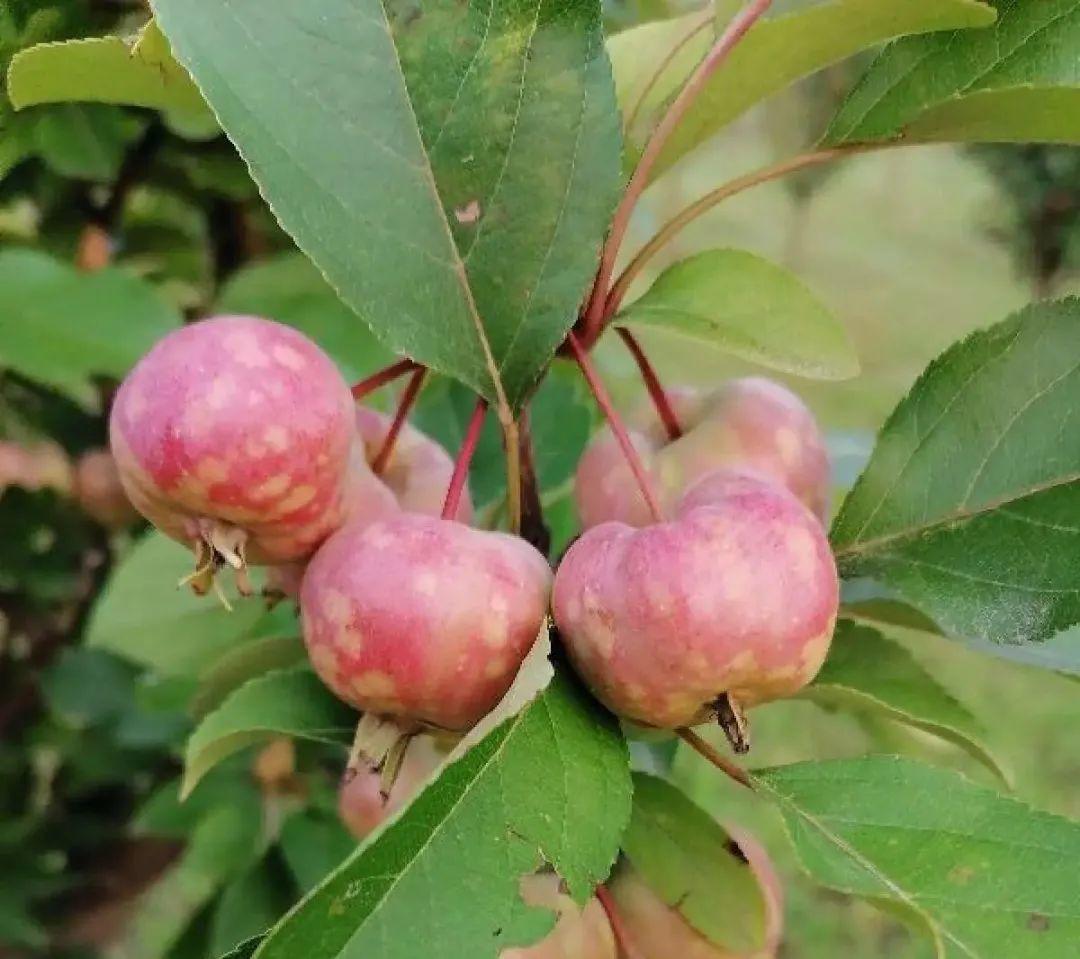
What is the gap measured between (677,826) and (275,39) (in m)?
0.42

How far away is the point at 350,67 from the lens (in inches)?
22.3

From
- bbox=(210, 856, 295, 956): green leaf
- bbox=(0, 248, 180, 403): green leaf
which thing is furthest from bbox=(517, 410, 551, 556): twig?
bbox=(210, 856, 295, 956): green leaf

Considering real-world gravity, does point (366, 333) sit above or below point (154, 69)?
below

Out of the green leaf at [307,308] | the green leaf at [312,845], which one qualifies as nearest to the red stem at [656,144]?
the green leaf at [307,308]

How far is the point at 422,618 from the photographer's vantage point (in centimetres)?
54

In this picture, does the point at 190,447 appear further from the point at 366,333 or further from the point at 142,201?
the point at 142,201

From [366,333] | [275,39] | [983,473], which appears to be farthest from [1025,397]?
[366,333]

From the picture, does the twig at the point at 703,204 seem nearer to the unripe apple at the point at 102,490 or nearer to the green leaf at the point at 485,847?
the green leaf at the point at 485,847

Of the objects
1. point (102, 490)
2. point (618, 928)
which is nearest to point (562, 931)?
point (618, 928)

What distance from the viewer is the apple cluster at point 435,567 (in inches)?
20.8

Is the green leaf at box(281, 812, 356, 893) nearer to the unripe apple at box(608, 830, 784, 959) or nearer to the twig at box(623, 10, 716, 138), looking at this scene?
the unripe apple at box(608, 830, 784, 959)

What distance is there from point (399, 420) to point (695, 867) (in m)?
0.27

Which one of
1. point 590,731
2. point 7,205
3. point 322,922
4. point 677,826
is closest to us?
point 322,922

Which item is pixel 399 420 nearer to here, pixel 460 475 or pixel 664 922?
pixel 460 475
